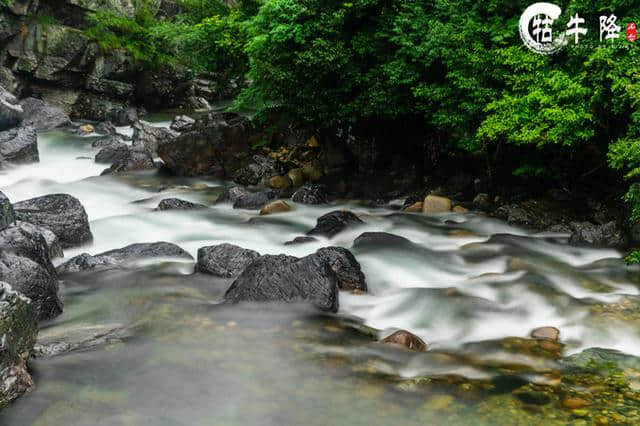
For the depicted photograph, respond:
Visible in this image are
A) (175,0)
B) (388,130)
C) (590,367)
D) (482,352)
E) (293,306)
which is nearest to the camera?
(590,367)

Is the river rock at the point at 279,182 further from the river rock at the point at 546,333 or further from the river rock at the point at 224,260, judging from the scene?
the river rock at the point at 546,333

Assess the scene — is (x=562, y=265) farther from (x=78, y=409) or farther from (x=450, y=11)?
(x=78, y=409)

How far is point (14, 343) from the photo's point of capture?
4.89m

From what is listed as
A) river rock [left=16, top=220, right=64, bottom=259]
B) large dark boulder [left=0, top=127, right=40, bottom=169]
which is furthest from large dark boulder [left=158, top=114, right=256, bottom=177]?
river rock [left=16, top=220, right=64, bottom=259]

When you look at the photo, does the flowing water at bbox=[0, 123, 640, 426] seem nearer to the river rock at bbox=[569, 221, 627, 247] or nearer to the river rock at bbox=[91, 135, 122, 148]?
the river rock at bbox=[569, 221, 627, 247]

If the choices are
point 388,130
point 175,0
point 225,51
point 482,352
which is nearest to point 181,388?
point 482,352

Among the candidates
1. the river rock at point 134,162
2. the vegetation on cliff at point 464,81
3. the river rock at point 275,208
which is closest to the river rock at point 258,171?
the vegetation on cliff at point 464,81

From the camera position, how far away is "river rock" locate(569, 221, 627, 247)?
9695mm

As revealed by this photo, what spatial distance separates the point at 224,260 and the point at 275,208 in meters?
4.23

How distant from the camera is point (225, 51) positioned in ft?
59.5

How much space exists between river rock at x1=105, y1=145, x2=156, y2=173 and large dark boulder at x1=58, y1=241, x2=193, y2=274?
25.5ft

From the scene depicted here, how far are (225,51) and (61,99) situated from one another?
10.9 meters
